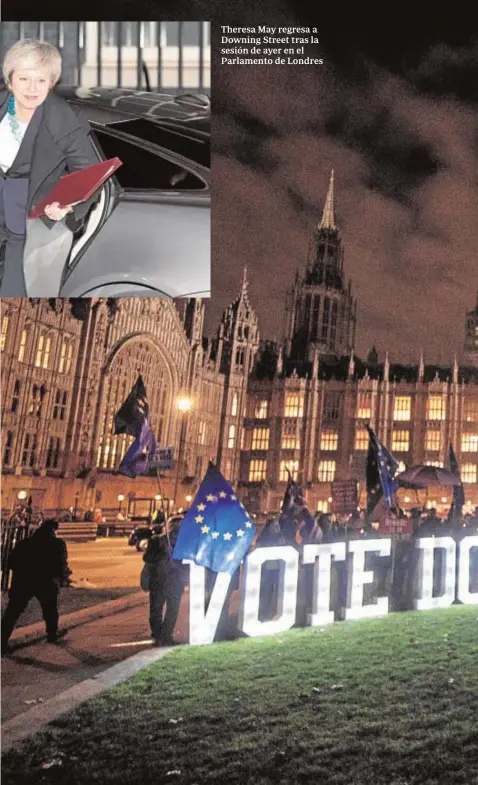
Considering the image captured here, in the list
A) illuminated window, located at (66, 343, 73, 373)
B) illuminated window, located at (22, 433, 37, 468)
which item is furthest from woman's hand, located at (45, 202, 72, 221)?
illuminated window, located at (22, 433, 37, 468)

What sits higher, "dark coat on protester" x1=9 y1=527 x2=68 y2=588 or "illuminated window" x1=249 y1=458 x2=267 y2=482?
"illuminated window" x1=249 y1=458 x2=267 y2=482

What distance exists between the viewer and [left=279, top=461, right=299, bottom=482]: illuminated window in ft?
11.8

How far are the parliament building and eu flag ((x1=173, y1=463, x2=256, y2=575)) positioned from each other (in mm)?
69

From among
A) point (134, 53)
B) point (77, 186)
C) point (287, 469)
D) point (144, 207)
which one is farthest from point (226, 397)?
point (134, 53)

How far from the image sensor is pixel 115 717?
3.16m

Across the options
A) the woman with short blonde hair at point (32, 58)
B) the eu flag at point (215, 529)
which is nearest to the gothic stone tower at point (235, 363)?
the eu flag at point (215, 529)

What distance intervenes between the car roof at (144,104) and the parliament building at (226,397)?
883 millimetres

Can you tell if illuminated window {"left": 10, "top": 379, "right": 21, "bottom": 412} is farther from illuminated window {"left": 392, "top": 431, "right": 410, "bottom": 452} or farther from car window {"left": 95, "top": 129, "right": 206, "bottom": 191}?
illuminated window {"left": 392, "top": 431, "right": 410, "bottom": 452}

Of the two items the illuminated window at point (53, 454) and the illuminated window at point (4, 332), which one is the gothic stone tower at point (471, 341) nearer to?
the illuminated window at point (53, 454)

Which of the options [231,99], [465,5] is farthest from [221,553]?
[465,5]

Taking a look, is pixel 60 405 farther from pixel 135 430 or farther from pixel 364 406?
pixel 364 406

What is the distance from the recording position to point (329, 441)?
3717 mm

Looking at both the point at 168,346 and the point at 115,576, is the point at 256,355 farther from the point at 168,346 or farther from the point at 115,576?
the point at 115,576

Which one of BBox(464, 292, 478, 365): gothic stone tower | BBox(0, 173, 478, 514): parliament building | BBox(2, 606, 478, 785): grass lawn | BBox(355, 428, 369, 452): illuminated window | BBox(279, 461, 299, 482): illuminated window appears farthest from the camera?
BBox(464, 292, 478, 365): gothic stone tower
